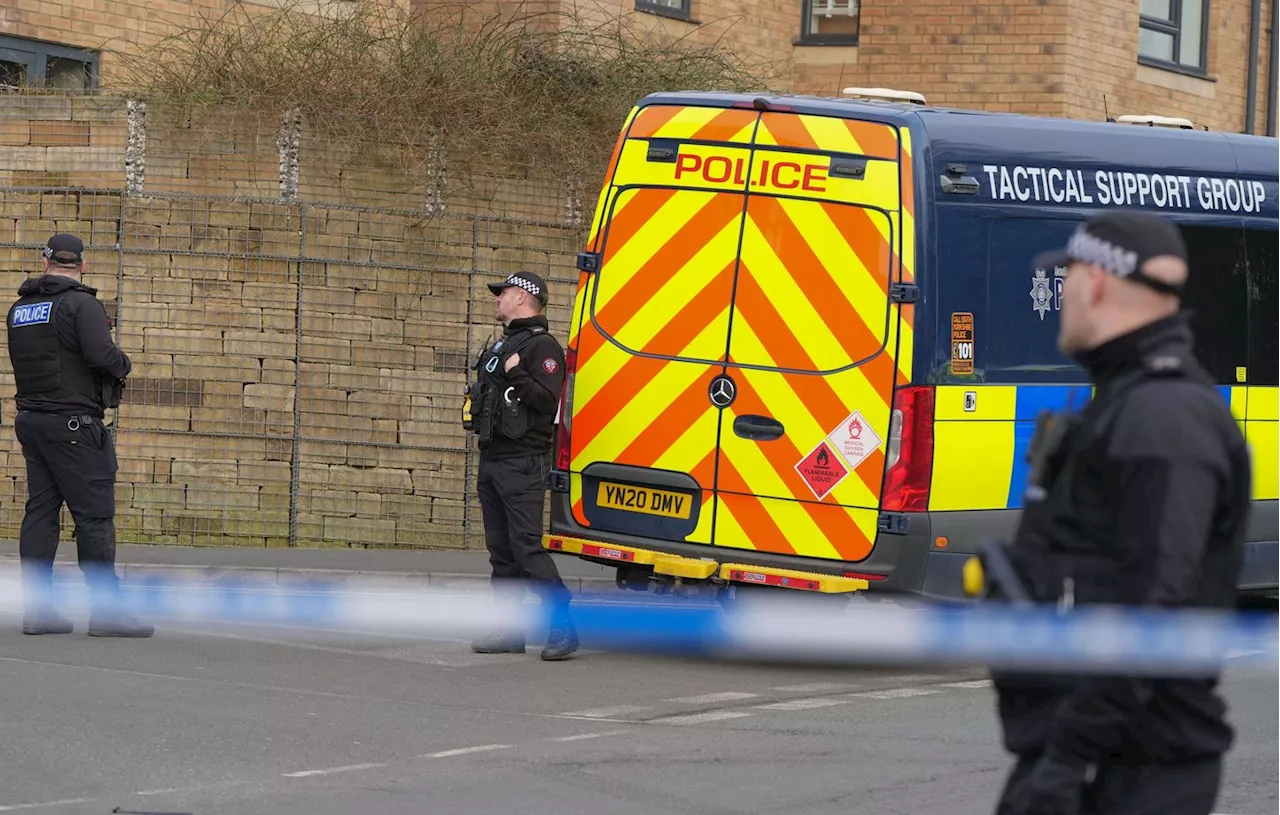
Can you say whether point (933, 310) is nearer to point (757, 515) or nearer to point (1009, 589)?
point (757, 515)

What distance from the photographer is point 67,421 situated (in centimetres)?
1049

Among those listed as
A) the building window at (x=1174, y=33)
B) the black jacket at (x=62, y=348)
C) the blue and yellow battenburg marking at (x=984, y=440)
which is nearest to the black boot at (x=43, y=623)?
the black jacket at (x=62, y=348)

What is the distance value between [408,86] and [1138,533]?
12366 mm

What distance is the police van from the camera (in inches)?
389

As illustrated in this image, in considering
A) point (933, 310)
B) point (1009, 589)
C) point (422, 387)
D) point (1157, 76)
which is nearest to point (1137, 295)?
point (1009, 589)

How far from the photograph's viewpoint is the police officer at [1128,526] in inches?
148

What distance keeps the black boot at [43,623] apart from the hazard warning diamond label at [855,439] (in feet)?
13.2

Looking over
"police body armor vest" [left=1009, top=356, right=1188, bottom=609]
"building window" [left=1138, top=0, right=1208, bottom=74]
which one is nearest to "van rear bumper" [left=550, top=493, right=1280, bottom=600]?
"police body armor vest" [left=1009, top=356, right=1188, bottom=609]

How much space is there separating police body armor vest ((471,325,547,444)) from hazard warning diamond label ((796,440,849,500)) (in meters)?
1.37

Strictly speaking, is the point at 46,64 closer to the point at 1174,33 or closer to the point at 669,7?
the point at 669,7

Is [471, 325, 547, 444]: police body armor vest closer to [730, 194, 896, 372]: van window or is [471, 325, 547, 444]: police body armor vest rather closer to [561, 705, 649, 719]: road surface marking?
[730, 194, 896, 372]: van window

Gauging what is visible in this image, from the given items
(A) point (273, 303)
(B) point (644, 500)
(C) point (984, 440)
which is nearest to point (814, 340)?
(C) point (984, 440)

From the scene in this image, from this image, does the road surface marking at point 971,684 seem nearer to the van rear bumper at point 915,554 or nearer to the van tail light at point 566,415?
the van rear bumper at point 915,554

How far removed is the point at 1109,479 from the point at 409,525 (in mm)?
11584
